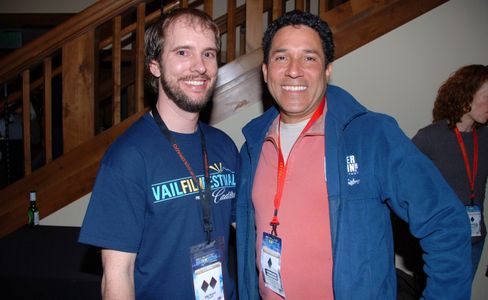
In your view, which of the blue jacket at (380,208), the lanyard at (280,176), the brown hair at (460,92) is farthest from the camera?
the brown hair at (460,92)

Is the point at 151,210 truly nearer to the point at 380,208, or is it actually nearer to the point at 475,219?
the point at 380,208

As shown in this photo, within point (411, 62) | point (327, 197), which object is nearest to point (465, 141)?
point (411, 62)

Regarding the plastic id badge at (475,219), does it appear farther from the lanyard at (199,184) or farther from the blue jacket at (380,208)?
the lanyard at (199,184)

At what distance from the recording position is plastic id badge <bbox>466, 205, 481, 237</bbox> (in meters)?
2.15

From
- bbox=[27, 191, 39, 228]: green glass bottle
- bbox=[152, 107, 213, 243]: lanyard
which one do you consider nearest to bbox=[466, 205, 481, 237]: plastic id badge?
bbox=[152, 107, 213, 243]: lanyard

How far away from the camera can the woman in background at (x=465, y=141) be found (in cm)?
224

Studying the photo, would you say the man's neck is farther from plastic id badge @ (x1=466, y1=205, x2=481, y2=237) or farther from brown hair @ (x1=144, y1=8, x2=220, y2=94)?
plastic id badge @ (x1=466, y1=205, x2=481, y2=237)

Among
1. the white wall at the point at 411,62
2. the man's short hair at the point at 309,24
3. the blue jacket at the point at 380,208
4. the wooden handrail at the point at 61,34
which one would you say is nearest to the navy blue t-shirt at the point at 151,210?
the blue jacket at the point at 380,208

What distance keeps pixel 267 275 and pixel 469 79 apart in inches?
81.0

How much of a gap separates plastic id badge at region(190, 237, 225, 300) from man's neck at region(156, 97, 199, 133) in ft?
1.73

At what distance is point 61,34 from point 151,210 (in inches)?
71.1

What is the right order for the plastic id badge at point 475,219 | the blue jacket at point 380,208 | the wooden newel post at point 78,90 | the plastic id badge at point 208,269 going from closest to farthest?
the blue jacket at point 380,208 < the plastic id badge at point 208,269 < the plastic id badge at point 475,219 < the wooden newel post at point 78,90

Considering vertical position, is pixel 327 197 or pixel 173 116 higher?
pixel 173 116

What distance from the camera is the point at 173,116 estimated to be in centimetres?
142
